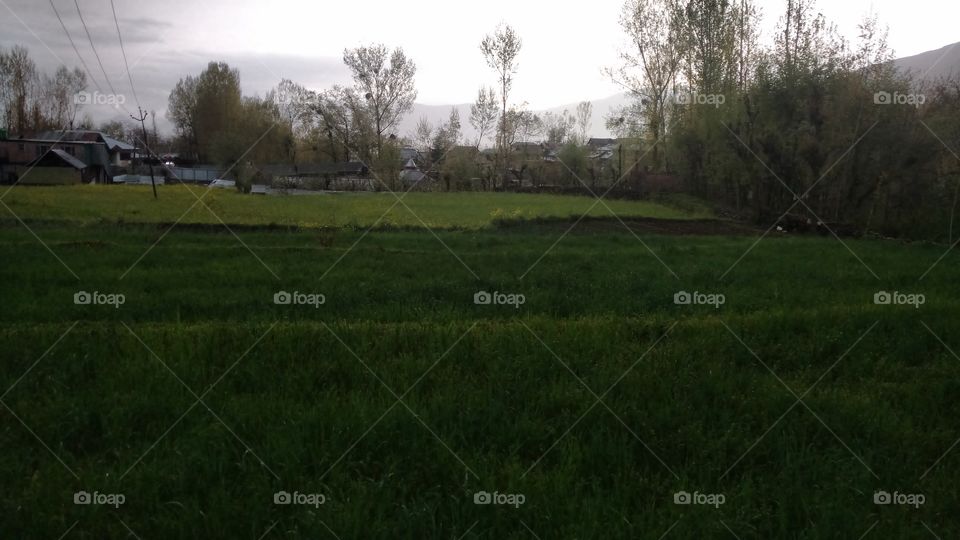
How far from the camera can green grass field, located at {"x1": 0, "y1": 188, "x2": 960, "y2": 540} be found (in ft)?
11.5

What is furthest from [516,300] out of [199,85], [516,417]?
[199,85]

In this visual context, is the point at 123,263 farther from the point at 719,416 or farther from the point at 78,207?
the point at 78,207

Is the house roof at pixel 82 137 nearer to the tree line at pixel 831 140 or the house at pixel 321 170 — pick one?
the house at pixel 321 170

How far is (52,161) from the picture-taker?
43.1 meters

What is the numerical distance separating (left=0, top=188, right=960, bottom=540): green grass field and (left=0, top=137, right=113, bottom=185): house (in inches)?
1260

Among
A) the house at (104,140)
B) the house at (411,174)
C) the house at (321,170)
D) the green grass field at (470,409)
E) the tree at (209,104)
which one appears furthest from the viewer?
the house at (104,140)

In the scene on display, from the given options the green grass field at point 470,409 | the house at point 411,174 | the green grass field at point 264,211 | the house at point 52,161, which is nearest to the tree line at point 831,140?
the green grass field at point 264,211

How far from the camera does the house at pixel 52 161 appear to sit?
35.2 m

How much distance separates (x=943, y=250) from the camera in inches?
567

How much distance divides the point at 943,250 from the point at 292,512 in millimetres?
16235

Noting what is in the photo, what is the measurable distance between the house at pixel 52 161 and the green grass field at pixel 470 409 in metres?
32.0

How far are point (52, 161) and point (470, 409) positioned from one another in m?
49.5

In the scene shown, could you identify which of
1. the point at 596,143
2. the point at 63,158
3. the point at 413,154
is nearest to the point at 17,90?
the point at 63,158

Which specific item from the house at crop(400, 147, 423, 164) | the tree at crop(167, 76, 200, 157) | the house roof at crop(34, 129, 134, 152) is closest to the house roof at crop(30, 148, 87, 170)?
the house roof at crop(34, 129, 134, 152)
